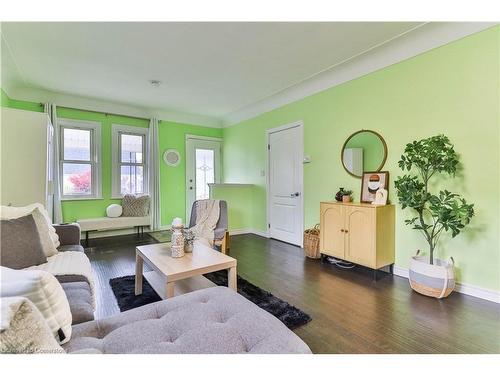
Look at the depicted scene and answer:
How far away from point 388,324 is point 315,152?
248 centimetres

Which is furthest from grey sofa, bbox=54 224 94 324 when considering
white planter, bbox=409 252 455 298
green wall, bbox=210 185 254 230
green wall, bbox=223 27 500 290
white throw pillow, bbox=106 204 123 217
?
green wall, bbox=223 27 500 290

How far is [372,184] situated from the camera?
303 cm

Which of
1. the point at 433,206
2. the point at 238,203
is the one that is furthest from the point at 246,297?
the point at 238,203

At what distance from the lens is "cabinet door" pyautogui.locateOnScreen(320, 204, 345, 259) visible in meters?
3.02

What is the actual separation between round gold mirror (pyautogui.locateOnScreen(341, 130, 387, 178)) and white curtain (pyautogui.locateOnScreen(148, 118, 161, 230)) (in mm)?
3608

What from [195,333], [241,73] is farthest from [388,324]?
[241,73]

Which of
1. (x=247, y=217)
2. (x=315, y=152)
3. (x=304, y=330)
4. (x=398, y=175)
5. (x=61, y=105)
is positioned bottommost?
(x=304, y=330)

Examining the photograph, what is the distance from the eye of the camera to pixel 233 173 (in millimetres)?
5727

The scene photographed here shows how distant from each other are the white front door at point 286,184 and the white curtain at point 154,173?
7.53 feet

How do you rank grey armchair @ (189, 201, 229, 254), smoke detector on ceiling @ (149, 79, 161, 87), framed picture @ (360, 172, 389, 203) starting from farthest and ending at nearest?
smoke detector on ceiling @ (149, 79, 161, 87), grey armchair @ (189, 201, 229, 254), framed picture @ (360, 172, 389, 203)

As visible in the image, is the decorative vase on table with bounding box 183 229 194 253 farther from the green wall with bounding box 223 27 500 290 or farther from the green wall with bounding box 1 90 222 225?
the green wall with bounding box 1 90 222 225

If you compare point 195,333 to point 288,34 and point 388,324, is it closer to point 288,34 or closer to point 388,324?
point 388,324

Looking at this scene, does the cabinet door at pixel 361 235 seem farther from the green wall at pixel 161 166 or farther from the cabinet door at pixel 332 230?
the green wall at pixel 161 166
